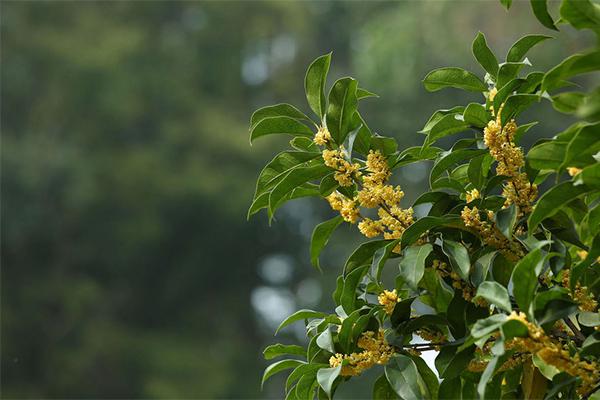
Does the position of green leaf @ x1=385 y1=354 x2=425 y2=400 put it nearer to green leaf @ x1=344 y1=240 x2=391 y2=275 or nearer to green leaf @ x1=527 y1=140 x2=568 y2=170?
green leaf @ x1=344 y1=240 x2=391 y2=275

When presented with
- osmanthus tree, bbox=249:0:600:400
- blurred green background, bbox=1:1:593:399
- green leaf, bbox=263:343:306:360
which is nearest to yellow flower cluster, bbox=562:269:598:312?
osmanthus tree, bbox=249:0:600:400

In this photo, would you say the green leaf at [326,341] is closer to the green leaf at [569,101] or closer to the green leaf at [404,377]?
the green leaf at [404,377]

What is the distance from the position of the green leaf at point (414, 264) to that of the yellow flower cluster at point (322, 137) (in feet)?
0.52

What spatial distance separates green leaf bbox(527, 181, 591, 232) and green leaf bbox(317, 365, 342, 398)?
0.24m

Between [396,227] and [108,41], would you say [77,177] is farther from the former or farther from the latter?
[396,227]

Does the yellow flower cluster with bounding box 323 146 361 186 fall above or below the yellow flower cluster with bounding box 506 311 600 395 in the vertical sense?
above

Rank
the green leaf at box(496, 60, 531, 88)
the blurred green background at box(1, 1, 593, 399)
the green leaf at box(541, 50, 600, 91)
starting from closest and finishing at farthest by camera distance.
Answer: the green leaf at box(541, 50, 600, 91) < the green leaf at box(496, 60, 531, 88) < the blurred green background at box(1, 1, 593, 399)

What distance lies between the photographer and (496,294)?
1.00 metres

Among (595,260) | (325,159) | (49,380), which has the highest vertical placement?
(325,159)

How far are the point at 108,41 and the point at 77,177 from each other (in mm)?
2122

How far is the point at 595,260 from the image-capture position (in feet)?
3.72

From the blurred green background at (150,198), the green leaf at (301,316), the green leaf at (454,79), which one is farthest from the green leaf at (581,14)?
the blurred green background at (150,198)

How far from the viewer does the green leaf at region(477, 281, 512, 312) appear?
979 mm

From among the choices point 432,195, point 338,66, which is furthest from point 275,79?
point 432,195
